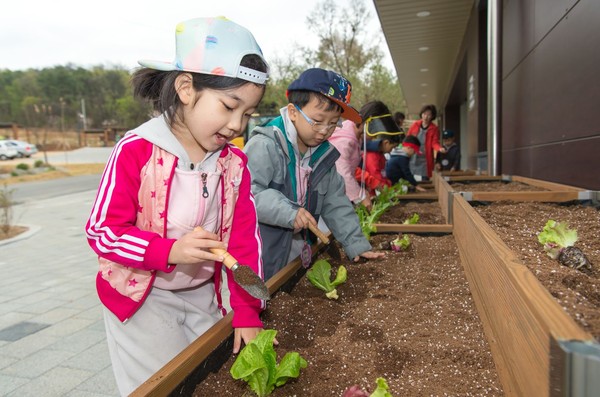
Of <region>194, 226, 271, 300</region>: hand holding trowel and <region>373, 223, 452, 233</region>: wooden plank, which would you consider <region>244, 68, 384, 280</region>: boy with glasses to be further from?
<region>194, 226, 271, 300</region>: hand holding trowel

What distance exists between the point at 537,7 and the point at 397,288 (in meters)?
3.39

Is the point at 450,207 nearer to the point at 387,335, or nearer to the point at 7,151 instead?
the point at 387,335

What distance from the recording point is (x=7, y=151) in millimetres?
40406

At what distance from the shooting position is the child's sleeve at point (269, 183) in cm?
222

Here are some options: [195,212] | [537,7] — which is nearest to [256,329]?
[195,212]

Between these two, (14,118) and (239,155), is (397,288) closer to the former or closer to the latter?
(239,155)

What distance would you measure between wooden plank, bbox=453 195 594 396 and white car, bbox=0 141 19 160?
46.5 m

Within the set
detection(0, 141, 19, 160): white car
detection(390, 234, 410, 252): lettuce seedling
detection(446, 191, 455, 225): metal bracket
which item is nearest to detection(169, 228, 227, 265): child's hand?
detection(390, 234, 410, 252): lettuce seedling

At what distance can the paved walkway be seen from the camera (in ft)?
10.1

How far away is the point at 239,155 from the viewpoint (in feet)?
5.97

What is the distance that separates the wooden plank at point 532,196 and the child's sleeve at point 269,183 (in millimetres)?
1381

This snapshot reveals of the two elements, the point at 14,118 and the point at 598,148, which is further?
the point at 14,118

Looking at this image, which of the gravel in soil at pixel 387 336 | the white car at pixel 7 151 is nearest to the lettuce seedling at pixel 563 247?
the gravel in soil at pixel 387 336

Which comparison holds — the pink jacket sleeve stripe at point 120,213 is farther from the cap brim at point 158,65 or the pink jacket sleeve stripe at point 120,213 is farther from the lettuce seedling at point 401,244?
the lettuce seedling at point 401,244
